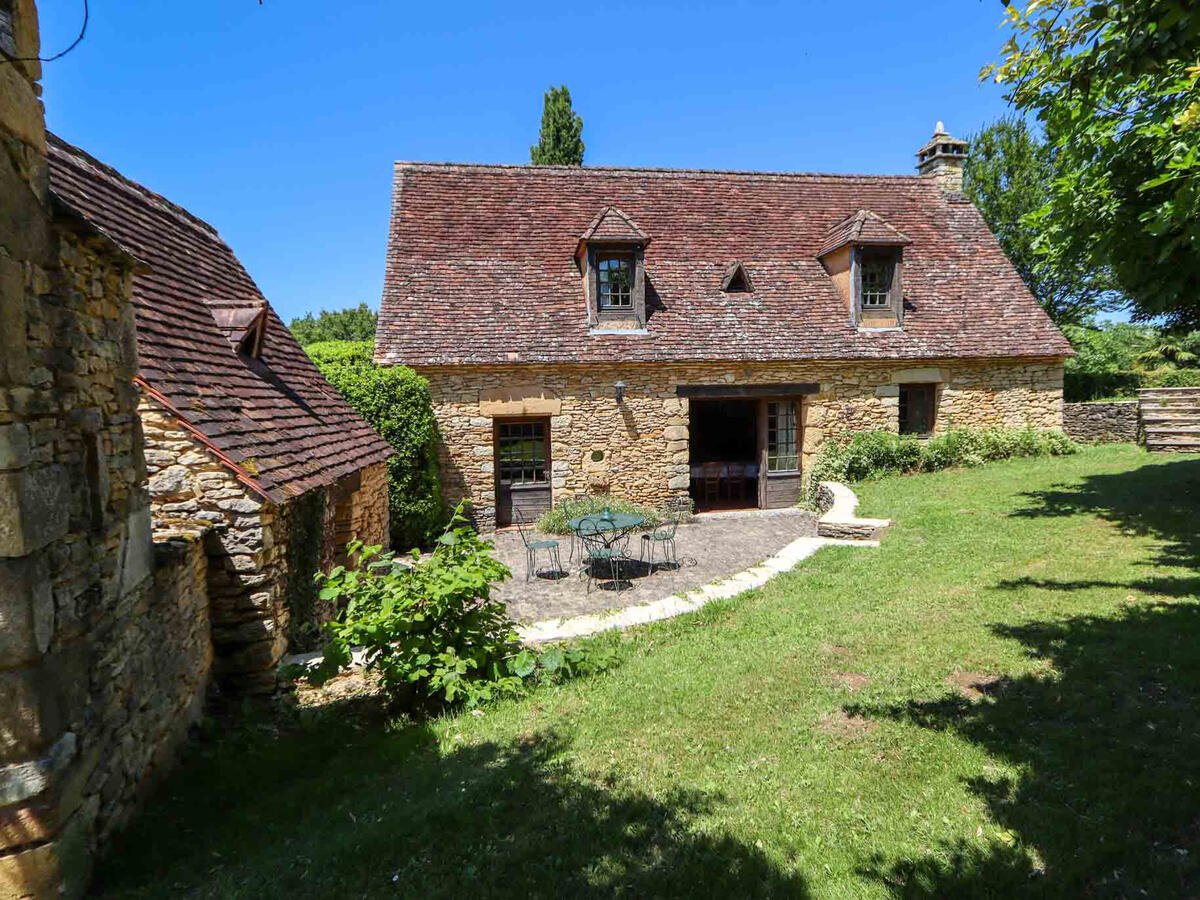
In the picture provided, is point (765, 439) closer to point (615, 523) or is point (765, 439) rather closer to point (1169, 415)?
point (615, 523)

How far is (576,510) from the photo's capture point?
38.8ft

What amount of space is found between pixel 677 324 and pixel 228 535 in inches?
390

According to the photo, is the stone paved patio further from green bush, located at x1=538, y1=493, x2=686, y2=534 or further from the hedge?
the hedge

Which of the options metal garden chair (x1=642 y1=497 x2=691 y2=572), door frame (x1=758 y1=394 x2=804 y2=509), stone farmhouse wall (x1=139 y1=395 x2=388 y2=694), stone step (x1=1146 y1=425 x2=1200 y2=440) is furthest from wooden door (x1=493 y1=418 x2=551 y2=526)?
stone step (x1=1146 y1=425 x2=1200 y2=440)

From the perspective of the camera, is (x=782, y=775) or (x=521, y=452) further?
(x=521, y=452)

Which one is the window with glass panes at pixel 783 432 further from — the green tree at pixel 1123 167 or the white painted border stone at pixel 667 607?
the green tree at pixel 1123 167

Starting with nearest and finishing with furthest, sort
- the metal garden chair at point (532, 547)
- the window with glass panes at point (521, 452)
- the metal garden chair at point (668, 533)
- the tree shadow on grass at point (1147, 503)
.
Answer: the tree shadow on grass at point (1147, 503) → the metal garden chair at point (532, 547) → the metal garden chair at point (668, 533) → the window with glass panes at point (521, 452)

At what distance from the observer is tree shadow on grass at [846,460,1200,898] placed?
2.66 metres

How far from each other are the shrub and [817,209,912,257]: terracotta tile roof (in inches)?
470

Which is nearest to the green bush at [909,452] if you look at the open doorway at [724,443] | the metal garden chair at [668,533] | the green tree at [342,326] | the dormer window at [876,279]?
the open doorway at [724,443]

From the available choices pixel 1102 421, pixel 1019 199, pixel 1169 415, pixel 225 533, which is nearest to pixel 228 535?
pixel 225 533

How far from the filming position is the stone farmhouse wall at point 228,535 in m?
5.02

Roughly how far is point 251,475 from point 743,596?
5.31 m

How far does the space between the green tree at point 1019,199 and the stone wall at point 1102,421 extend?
9991mm
